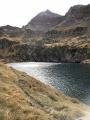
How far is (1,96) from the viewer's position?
1484 cm

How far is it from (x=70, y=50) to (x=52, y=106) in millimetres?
175418

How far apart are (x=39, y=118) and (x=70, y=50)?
182 metres

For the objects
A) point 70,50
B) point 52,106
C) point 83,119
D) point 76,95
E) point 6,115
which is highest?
point 70,50

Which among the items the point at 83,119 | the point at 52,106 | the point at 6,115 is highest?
the point at 6,115

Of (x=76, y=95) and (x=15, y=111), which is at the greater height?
(x=15, y=111)

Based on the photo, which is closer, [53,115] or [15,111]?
[15,111]

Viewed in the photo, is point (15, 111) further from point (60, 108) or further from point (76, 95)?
point (76, 95)

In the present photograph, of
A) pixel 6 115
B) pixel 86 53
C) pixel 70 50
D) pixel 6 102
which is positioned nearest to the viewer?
pixel 6 115

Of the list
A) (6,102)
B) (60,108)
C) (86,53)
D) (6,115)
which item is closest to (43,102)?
(60,108)

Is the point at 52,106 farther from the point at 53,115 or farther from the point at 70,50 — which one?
the point at 70,50

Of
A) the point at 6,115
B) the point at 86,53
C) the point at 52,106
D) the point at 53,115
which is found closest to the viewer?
the point at 6,115

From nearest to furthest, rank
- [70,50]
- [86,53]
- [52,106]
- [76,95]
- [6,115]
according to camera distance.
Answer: [6,115], [52,106], [76,95], [86,53], [70,50]

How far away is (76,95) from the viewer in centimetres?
4362

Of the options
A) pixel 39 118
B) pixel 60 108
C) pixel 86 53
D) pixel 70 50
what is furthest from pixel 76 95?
pixel 70 50
